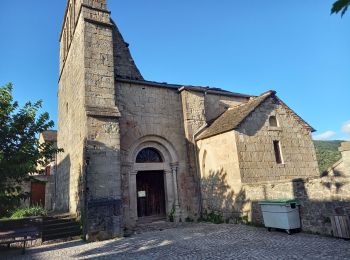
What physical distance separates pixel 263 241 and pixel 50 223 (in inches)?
286

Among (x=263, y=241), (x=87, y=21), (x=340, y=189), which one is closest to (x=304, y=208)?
(x=340, y=189)

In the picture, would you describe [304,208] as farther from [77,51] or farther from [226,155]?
[77,51]

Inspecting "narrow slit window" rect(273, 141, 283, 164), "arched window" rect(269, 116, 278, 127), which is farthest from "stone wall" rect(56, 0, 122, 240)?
"narrow slit window" rect(273, 141, 283, 164)

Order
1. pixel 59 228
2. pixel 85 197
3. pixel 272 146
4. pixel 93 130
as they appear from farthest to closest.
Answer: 1. pixel 272 146
2. pixel 93 130
3. pixel 59 228
4. pixel 85 197

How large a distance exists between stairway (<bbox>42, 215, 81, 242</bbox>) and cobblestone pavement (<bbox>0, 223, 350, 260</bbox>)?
25.6 inches

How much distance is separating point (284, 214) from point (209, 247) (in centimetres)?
264

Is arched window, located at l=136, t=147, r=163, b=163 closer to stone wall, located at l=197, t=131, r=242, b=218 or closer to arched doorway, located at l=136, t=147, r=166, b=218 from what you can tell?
arched doorway, located at l=136, t=147, r=166, b=218

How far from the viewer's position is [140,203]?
463 inches

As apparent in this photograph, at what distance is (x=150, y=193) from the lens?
12.1 m

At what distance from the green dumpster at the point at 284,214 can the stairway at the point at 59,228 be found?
21.7 ft

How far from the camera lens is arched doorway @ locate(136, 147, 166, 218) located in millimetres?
11828

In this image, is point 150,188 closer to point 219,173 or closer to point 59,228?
point 219,173

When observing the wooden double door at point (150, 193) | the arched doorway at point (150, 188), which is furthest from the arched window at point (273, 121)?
the wooden double door at point (150, 193)

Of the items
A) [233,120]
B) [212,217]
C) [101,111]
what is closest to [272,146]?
[233,120]
